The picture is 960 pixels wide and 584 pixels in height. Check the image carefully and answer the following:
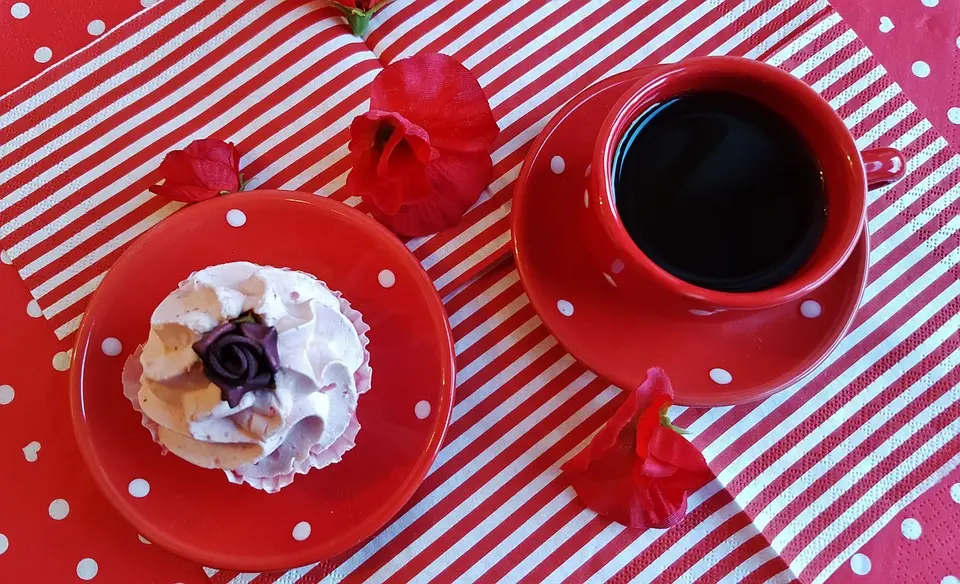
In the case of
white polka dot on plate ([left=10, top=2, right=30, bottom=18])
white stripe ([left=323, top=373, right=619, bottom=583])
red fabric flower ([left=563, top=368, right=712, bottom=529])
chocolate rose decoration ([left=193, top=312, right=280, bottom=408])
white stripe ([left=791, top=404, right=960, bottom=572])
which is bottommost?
white stripe ([left=791, top=404, right=960, bottom=572])

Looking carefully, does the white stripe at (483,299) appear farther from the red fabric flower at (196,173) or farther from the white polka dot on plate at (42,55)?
the white polka dot on plate at (42,55)

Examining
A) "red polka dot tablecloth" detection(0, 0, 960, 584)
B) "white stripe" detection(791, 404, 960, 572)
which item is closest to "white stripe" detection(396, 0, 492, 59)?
"red polka dot tablecloth" detection(0, 0, 960, 584)

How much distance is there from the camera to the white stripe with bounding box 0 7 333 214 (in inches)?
22.0

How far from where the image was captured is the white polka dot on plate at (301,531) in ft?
1.63

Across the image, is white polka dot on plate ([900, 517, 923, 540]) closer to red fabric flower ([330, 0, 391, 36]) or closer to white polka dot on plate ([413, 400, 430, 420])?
white polka dot on plate ([413, 400, 430, 420])

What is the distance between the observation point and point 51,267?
1.81 feet

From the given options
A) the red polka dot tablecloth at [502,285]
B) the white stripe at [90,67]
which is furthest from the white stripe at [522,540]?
the white stripe at [90,67]

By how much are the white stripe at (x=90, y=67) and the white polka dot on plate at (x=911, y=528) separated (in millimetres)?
634

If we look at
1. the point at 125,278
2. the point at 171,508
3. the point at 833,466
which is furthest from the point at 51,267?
the point at 833,466

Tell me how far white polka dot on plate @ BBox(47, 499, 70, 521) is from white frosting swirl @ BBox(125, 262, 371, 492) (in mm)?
126

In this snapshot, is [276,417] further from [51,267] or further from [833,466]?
[833,466]

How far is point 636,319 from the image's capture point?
516mm

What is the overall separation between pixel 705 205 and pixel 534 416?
0.19 m

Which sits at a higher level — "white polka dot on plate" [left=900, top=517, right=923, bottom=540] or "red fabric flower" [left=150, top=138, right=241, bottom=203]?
"red fabric flower" [left=150, top=138, right=241, bottom=203]
